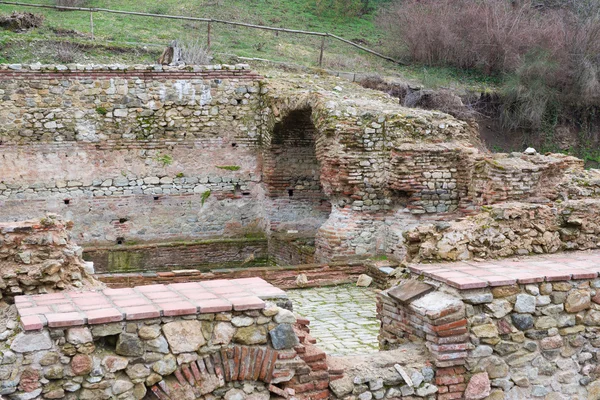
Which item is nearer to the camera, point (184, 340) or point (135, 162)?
point (184, 340)

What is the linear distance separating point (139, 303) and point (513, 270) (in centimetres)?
256

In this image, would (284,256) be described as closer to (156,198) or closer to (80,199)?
(156,198)

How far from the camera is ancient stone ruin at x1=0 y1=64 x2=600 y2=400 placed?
4215 millimetres

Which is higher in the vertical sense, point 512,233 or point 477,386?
point 512,233

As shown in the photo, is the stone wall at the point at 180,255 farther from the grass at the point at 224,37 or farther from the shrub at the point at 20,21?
the shrub at the point at 20,21

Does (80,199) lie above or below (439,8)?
below

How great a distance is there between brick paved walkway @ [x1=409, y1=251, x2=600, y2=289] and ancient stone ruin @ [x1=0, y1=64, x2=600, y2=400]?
23mm

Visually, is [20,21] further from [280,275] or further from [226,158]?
[280,275]

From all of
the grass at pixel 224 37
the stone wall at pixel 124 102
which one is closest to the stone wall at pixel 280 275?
the stone wall at pixel 124 102

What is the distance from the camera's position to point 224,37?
1938 cm

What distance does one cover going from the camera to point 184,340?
4.15m

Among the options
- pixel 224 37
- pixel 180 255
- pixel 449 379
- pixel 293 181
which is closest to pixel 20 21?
→ pixel 224 37

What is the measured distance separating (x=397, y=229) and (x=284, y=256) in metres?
2.51

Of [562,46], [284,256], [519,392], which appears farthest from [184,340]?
[562,46]
